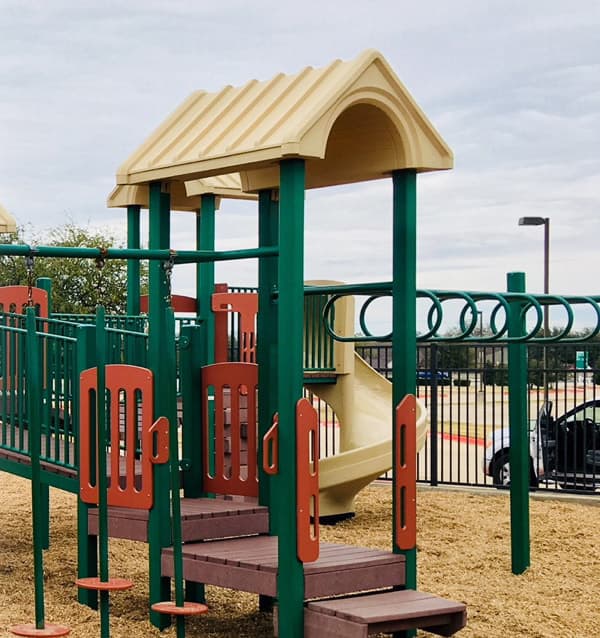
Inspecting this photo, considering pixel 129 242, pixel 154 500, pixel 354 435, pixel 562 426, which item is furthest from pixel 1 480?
pixel 154 500

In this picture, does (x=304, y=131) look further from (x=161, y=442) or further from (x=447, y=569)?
(x=447, y=569)

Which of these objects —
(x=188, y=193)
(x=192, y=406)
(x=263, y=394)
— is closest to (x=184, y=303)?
(x=188, y=193)

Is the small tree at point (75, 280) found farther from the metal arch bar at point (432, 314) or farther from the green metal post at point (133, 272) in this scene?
the metal arch bar at point (432, 314)

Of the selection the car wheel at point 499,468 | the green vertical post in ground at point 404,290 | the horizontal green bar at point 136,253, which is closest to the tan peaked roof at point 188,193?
the car wheel at point 499,468

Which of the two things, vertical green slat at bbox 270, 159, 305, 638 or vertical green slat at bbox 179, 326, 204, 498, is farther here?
vertical green slat at bbox 179, 326, 204, 498

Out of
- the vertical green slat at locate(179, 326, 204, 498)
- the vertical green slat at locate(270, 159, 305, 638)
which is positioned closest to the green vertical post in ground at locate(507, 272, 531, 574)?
the vertical green slat at locate(179, 326, 204, 498)

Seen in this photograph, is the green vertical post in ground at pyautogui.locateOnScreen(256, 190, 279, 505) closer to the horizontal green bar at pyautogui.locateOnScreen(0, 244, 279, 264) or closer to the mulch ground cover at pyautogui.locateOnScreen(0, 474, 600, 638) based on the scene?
the horizontal green bar at pyautogui.locateOnScreen(0, 244, 279, 264)

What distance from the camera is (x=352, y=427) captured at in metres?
11.9

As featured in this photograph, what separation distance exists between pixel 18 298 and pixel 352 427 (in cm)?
397

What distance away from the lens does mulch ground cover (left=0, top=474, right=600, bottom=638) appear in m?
7.12

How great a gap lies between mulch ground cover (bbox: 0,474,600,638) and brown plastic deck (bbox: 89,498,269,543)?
0.63 meters

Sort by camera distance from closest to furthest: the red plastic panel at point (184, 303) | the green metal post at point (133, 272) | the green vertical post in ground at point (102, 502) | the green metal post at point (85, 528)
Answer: the green vertical post in ground at point (102, 502), the green metal post at point (85, 528), the red plastic panel at point (184, 303), the green metal post at point (133, 272)

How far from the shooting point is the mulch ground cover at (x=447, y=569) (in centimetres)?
712

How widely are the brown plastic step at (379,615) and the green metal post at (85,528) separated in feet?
6.58
